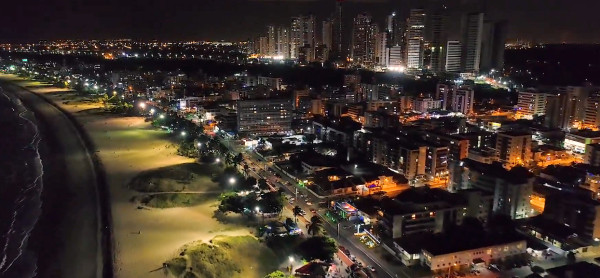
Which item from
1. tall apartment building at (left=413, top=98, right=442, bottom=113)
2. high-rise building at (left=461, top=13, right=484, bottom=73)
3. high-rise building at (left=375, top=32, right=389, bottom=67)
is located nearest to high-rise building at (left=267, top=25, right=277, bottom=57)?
high-rise building at (left=375, top=32, right=389, bottom=67)

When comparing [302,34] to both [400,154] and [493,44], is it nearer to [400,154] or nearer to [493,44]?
[493,44]

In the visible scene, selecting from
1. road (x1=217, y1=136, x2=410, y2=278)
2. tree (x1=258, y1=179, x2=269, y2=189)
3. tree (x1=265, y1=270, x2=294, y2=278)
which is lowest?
road (x1=217, y1=136, x2=410, y2=278)

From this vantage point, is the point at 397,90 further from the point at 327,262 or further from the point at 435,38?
the point at 327,262

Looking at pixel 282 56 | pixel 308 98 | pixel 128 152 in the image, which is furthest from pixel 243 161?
pixel 282 56

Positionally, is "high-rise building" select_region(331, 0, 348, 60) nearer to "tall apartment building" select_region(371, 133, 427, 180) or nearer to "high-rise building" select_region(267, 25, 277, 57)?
"high-rise building" select_region(267, 25, 277, 57)

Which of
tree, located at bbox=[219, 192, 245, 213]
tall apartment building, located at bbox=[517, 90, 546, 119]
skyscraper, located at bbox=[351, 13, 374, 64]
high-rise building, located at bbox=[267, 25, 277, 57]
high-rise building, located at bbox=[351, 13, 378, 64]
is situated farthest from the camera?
high-rise building, located at bbox=[267, 25, 277, 57]

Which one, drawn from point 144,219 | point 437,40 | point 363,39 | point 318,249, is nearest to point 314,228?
point 318,249
